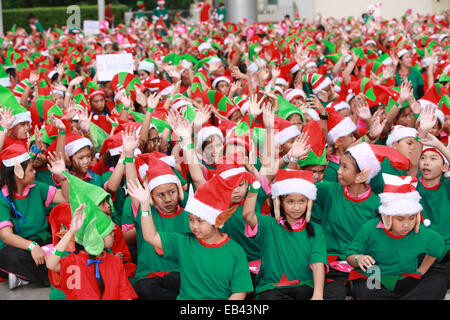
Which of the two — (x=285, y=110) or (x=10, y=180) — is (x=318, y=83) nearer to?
(x=285, y=110)

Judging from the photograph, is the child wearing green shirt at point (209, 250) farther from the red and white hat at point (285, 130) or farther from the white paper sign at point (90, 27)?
the white paper sign at point (90, 27)

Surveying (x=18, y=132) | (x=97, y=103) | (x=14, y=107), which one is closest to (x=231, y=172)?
(x=18, y=132)

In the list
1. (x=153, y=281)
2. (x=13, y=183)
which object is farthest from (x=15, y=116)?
(x=153, y=281)

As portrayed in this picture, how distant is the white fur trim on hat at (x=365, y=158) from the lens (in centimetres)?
409

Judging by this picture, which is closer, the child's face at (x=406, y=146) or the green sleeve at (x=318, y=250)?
the green sleeve at (x=318, y=250)

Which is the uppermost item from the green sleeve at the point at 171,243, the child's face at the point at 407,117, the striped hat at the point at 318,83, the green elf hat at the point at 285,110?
the striped hat at the point at 318,83

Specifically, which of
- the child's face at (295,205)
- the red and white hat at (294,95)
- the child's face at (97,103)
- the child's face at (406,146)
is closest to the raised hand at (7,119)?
the child's face at (97,103)

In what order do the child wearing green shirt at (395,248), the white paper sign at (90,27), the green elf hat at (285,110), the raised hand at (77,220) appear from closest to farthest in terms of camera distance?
the raised hand at (77,220) → the child wearing green shirt at (395,248) → the green elf hat at (285,110) → the white paper sign at (90,27)

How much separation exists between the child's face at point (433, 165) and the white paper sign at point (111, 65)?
4924mm

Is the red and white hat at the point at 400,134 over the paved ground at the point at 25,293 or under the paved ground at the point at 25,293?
over

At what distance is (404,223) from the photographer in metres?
3.62

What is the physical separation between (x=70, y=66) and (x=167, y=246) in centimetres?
711

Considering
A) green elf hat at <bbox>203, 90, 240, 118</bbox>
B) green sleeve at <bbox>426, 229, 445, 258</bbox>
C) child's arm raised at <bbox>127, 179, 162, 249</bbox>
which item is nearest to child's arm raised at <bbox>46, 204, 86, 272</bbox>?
child's arm raised at <bbox>127, 179, 162, 249</bbox>

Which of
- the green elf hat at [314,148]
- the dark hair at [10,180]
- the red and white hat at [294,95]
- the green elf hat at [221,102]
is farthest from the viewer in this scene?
the red and white hat at [294,95]
